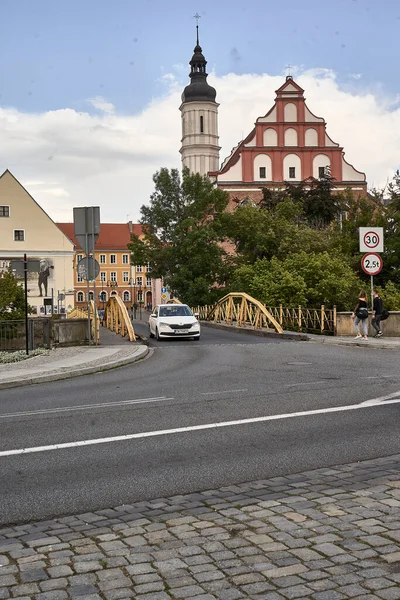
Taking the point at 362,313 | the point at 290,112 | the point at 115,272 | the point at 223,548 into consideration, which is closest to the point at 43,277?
the point at 290,112

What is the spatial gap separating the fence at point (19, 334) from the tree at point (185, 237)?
39935mm

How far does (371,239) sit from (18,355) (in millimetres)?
11891

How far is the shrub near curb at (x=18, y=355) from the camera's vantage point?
19.7 meters

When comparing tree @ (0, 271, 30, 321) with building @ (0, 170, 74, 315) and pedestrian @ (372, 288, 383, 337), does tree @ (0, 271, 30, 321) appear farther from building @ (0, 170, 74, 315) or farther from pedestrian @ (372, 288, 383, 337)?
building @ (0, 170, 74, 315)

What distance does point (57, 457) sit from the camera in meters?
7.93

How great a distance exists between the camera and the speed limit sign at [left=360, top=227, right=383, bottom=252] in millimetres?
24812

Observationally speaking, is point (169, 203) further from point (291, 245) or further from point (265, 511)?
point (265, 511)

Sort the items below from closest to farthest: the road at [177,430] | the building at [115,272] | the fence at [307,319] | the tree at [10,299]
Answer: the road at [177,430] → the fence at [307,319] → the tree at [10,299] → the building at [115,272]

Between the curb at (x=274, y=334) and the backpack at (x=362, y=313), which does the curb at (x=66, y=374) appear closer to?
the backpack at (x=362, y=313)

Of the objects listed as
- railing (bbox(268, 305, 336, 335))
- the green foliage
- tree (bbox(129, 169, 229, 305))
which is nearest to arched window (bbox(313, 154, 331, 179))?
tree (bbox(129, 169, 229, 305))

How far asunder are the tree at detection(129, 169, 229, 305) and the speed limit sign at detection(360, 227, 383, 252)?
1502 inches

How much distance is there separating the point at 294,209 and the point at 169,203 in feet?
57.9

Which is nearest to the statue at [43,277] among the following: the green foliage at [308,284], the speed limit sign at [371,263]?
the green foliage at [308,284]

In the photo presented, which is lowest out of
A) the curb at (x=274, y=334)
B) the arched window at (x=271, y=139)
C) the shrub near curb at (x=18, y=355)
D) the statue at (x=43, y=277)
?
the shrub near curb at (x=18, y=355)
